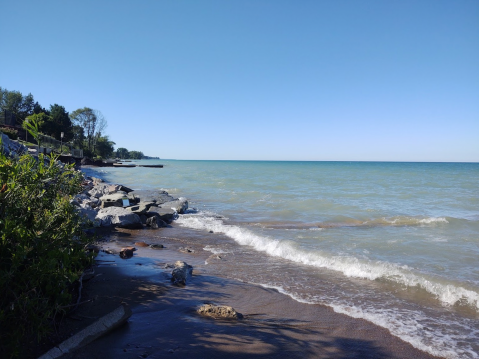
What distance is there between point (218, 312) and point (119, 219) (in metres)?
7.92

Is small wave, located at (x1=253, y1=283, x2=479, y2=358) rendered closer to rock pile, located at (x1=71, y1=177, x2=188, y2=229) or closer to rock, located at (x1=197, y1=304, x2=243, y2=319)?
rock, located at (x1=197, y1=304, x2=243, y2=319)

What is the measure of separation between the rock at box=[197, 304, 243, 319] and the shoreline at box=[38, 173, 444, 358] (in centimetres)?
12

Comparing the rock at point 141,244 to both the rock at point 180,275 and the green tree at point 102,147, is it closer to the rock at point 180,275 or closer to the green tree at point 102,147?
the rock at point 180,275

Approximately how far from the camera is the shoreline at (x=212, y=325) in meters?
3.69

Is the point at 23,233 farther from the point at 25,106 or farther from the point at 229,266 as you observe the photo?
the point at 25,106

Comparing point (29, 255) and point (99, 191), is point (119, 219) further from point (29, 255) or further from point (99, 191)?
point (99, 191)

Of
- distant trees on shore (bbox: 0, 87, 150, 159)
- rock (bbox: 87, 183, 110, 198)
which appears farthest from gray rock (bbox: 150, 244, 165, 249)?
distant trees on shore (bbox: 0, 87, 150, 159)

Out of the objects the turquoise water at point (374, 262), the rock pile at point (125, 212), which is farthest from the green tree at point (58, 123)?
the turquoise water at point (374, 262)

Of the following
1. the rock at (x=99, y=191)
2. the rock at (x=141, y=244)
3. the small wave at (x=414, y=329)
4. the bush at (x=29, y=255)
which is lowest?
the rock at (x=141, y=244)

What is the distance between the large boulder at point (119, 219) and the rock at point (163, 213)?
1.29m

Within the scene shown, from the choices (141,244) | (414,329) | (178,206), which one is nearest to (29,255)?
(414,329)

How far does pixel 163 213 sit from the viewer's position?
13.4 metres

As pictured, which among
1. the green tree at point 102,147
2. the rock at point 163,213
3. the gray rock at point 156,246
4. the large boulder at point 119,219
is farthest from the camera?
the green tree at point 102,147

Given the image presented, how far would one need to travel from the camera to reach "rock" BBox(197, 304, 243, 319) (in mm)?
4527
